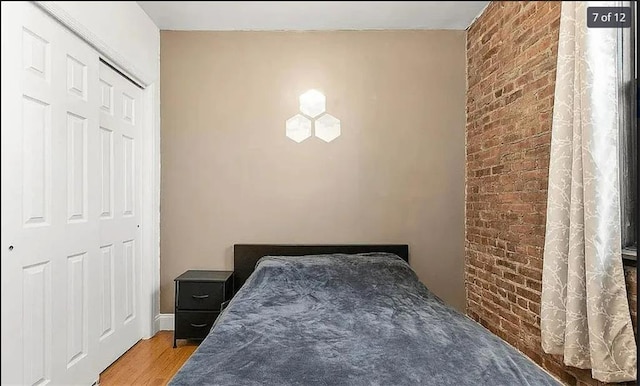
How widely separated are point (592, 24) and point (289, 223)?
1815mm

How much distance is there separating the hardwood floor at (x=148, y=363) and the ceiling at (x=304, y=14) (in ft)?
2.62

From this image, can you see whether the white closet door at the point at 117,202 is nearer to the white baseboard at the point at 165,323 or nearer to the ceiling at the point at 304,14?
the ceiling at the point at 304,14

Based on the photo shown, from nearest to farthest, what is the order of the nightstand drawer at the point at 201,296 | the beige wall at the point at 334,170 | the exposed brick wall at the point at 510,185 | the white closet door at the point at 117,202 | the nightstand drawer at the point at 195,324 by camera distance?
the white closet door at the point at 117,202 → the exposed brick wall at the point at 510,185 → the beige wall at the point at 334,170 → the nightstand drawer at the point at 195,324 → the nightstand drawer at the point at 201,296

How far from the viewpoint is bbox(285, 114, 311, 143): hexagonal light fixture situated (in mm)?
2007

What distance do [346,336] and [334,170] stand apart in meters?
0.80

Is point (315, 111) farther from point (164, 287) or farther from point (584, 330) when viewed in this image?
point (584, 330)

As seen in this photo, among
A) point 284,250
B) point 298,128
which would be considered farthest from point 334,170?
point 284,250

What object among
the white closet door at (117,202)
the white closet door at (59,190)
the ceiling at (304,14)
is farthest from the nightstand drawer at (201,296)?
the ceiling at (304,14)

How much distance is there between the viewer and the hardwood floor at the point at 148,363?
4.18 feet

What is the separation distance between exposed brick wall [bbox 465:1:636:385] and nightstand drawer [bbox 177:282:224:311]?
141 cm

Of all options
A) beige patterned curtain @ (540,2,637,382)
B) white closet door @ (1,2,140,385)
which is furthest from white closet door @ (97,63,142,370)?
beige patterned curtain @ (540,2,637,382)

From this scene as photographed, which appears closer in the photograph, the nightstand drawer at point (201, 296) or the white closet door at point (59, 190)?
the white closet door at point (59, 190)

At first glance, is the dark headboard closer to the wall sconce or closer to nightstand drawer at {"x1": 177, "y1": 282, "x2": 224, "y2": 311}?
nightstand drawer at {"x1": 177, "y1": 282, "x2": 224, "y2": 311}

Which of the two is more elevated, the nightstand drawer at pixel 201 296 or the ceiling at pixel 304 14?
the ceiling at pixel 304 14
